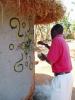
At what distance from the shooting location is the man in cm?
564

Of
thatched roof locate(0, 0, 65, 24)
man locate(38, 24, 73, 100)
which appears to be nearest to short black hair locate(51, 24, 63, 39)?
man locate(38, 24, 73, 100)

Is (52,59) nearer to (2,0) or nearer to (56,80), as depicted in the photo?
(56,80)

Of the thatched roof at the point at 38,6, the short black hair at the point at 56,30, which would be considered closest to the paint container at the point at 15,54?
the thatched roof at the point at 38,6

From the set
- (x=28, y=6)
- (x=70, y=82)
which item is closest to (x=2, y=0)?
(x=28, y=6)

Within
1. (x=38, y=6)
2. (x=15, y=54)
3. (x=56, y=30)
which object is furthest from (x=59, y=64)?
(x=38, y=6)

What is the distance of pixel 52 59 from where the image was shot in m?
5.62

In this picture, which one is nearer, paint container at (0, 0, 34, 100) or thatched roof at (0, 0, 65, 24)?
thatched roof at (0, 0, 65, 24)

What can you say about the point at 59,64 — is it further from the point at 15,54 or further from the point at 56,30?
the point at 15,54

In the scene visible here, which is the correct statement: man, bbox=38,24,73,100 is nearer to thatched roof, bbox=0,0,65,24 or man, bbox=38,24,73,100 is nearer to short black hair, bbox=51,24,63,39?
short black hair, bbox=51,24,63,39

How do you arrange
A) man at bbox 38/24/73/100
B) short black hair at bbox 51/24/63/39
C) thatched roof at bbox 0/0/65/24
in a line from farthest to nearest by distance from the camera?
short black hair at bbox 51/24/63/39, man at bbox 38/24/73/100, thatched roof at bbox 0/0/65/24

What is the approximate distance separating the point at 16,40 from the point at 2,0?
1.12m

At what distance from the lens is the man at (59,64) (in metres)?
5.64

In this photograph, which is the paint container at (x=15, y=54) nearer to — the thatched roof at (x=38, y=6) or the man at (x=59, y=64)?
the thatched roof at (x=38, y=6)

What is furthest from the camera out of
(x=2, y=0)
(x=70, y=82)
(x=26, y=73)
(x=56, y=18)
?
(x=56, y=18)
